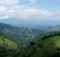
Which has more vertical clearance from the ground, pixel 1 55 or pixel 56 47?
pixel 56 47

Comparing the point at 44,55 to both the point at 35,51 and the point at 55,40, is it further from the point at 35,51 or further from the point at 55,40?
the point at 55,40

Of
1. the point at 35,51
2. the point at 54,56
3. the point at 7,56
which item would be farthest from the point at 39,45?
the point at 7,56

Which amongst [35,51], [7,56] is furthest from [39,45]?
[7,56]

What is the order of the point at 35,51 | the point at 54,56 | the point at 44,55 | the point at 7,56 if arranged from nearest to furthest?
the point at 54,56 → the point at 44,55 → the point at 35,51 → the point at 7,56

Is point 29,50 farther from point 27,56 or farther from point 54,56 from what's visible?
point 54,56

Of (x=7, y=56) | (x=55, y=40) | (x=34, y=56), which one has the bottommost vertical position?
(x=7, y=56)

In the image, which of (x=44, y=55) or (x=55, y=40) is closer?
(x=44, y=55)

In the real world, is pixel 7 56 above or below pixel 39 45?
below

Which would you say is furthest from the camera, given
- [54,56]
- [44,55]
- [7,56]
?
[7,56]

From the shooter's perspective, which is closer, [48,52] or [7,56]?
[48,52]
